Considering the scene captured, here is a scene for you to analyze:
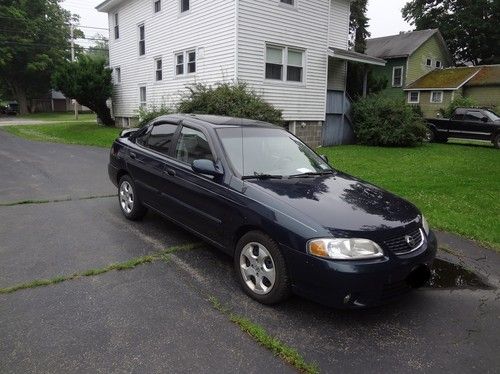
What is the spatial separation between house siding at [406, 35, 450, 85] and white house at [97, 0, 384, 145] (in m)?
17.2

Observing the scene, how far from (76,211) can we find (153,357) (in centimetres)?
419

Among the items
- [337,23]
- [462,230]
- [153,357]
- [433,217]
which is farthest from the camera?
[337,23]

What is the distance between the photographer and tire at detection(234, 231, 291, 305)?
3.30 meters

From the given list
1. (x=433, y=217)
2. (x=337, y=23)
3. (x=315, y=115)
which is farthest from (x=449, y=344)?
(x=337, y=23)

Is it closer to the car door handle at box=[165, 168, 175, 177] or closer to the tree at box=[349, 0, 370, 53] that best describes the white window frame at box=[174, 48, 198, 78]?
the car door handle at box=[165, 168, 175, 177]

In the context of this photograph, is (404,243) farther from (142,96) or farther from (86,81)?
(86,81)

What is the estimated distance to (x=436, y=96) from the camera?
3203 cm

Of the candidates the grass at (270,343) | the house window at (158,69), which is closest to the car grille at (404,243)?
the grass at (270,343)

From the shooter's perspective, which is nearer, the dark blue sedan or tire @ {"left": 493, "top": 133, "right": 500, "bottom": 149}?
the dark blue sedan

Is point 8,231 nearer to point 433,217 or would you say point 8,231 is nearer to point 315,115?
point 433,217

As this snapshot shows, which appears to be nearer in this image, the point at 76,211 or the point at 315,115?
the point at 76,211

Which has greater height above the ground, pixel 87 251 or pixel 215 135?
pixel 215 135

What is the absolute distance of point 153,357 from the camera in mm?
2746

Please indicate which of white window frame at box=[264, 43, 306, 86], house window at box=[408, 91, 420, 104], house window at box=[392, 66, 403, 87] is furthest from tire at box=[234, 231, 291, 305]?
house window at box=[392, 66, 403, 87]
